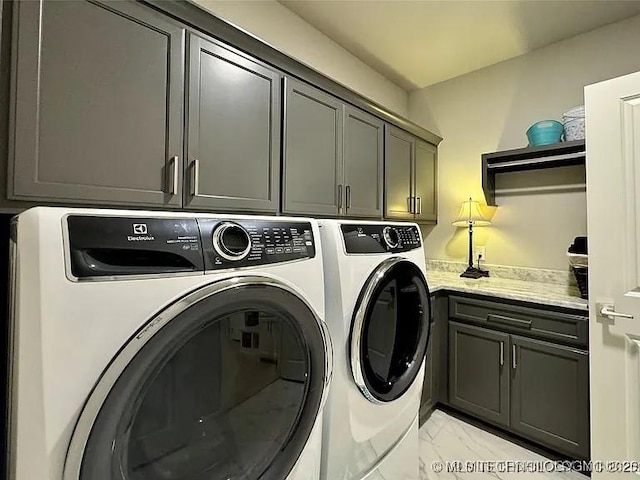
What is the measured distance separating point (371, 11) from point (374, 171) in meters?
0.97

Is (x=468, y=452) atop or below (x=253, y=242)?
below

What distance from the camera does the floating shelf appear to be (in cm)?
216

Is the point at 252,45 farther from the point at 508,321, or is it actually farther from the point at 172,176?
the point at 508,321

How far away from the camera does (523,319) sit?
1.95 meters

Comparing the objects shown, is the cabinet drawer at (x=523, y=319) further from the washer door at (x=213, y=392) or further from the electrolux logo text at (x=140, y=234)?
the electrolux logo text at (x=140, y=234)

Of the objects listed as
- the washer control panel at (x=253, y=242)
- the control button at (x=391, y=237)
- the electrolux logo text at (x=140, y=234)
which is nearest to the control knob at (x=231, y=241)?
the washer control panel at (x=253, y=242)

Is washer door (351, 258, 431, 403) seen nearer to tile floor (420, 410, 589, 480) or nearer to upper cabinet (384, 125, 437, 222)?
tile floor (420, 410, 589, 480)

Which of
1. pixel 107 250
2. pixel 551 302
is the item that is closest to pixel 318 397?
pixel 107 250

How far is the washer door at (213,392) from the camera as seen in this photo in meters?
0.62

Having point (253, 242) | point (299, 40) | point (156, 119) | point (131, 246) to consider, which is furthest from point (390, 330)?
point (299, 40)

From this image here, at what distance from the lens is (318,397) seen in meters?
0.98

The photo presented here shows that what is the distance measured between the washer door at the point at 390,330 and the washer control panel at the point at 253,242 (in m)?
0.32

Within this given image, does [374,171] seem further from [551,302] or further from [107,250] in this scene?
[107,250]

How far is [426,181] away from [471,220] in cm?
50
